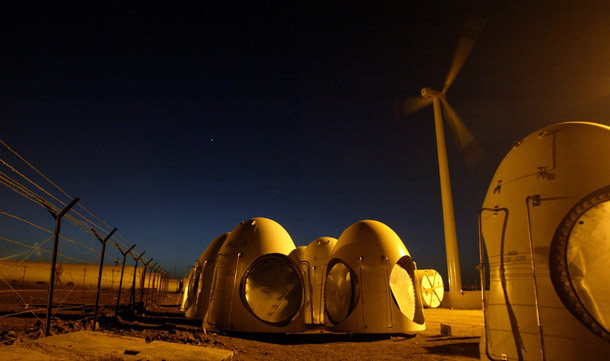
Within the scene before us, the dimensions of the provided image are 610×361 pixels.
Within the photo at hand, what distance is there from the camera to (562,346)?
5.18 meters

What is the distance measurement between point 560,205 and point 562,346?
2149 mm

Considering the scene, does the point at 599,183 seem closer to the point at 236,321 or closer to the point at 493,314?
the point at 493,314

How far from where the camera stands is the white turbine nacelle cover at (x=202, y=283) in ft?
61.5

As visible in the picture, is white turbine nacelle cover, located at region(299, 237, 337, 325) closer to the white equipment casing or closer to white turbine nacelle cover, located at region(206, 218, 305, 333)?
the white equipment casing

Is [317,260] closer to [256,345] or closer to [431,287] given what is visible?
[256,345]

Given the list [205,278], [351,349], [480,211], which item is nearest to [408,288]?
[351,349]

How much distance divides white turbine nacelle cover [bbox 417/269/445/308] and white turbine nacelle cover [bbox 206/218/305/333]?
20.4 m

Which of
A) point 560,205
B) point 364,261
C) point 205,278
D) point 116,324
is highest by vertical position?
point 560,205

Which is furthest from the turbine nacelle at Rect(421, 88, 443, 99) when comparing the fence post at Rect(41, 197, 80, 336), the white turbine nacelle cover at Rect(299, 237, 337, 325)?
the fence post at Rect(41, 197, 80, 336)

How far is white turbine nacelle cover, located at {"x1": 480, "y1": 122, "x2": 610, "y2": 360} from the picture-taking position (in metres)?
5.20

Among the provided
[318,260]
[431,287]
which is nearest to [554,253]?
[318,260]

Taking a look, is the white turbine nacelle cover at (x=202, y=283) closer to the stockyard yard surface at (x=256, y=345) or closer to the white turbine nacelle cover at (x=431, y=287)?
the stockyard yard surface at (x=256, y=345)

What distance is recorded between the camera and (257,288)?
13.6 m

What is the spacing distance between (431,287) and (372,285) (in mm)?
20586
